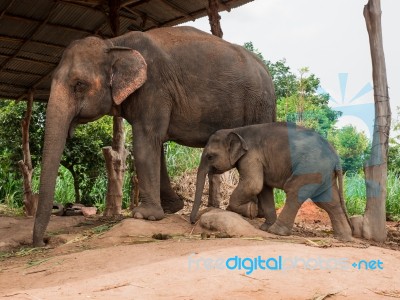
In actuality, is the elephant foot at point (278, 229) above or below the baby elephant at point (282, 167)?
below

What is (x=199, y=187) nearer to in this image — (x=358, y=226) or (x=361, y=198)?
(x=358, y=226)

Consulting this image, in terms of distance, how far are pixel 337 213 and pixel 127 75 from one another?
2.38 m

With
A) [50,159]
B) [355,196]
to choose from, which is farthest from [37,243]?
[355,196]

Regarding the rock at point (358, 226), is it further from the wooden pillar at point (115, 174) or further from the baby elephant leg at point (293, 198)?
the wooden pillar at point (115, 174)

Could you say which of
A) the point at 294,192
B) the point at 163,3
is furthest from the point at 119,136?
the point at 294,192

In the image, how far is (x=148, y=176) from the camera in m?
5.64

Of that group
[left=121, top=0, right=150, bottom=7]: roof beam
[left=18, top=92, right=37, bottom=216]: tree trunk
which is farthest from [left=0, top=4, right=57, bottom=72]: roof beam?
[left=18, top=92, right=37, bottom=216]: tree trunk

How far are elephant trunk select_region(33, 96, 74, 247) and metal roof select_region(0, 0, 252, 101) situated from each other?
372cm

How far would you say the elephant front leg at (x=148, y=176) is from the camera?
5.62 m

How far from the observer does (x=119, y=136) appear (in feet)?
28.0

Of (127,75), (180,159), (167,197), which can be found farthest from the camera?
(180,159)

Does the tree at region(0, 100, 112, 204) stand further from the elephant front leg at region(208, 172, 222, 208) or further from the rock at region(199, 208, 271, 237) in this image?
the rock at region(199, 208, 271, 237)

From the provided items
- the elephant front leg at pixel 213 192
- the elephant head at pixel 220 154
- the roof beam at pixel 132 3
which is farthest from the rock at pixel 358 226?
the roof beam at pixel 132 3

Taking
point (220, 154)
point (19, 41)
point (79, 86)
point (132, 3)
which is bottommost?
point (220, 154)
